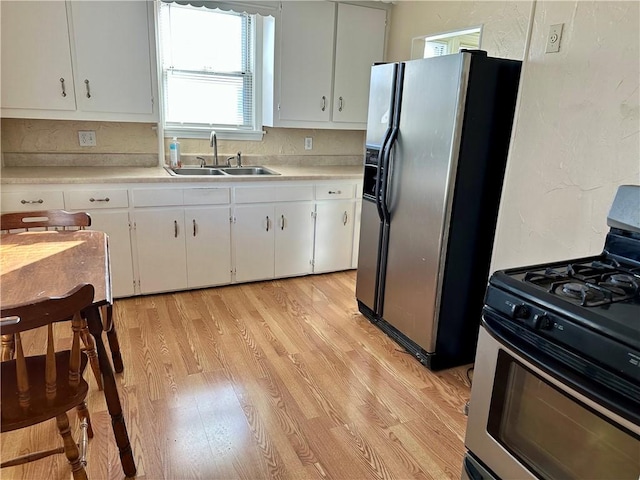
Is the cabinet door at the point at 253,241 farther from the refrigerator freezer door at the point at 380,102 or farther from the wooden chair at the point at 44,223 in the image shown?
the wooden chair at the point at 44,223

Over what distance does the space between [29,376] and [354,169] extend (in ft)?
10.0

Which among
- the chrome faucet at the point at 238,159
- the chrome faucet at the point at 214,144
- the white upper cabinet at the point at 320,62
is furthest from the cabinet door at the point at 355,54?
the chrome faucet at the point at 214,144

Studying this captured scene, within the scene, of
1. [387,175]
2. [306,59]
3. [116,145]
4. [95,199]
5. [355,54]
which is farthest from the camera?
[355,54]

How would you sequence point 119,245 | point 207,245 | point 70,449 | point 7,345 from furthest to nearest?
1. point 207,245
2. point 119,245
3. point 7,345
4. point 70,449

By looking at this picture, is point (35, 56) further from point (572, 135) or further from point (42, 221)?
point (572, 135)

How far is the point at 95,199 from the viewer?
2.90 m

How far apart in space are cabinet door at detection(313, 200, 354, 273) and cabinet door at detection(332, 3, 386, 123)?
789mm

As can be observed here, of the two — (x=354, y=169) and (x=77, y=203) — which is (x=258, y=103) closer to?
(x=354, y=169)

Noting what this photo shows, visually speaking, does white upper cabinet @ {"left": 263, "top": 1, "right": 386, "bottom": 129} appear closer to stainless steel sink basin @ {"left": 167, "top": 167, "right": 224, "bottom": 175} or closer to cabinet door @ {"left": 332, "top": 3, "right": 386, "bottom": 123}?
cabinet door @ {"left": 332, "top": 3, "right": 386, "bottom": 123}

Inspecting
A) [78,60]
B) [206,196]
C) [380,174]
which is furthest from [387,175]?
[78,60]

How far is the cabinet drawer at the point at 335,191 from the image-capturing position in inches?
140

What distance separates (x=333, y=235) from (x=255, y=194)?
777 millimetres

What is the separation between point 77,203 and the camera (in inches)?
113

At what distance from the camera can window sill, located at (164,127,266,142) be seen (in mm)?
3613
